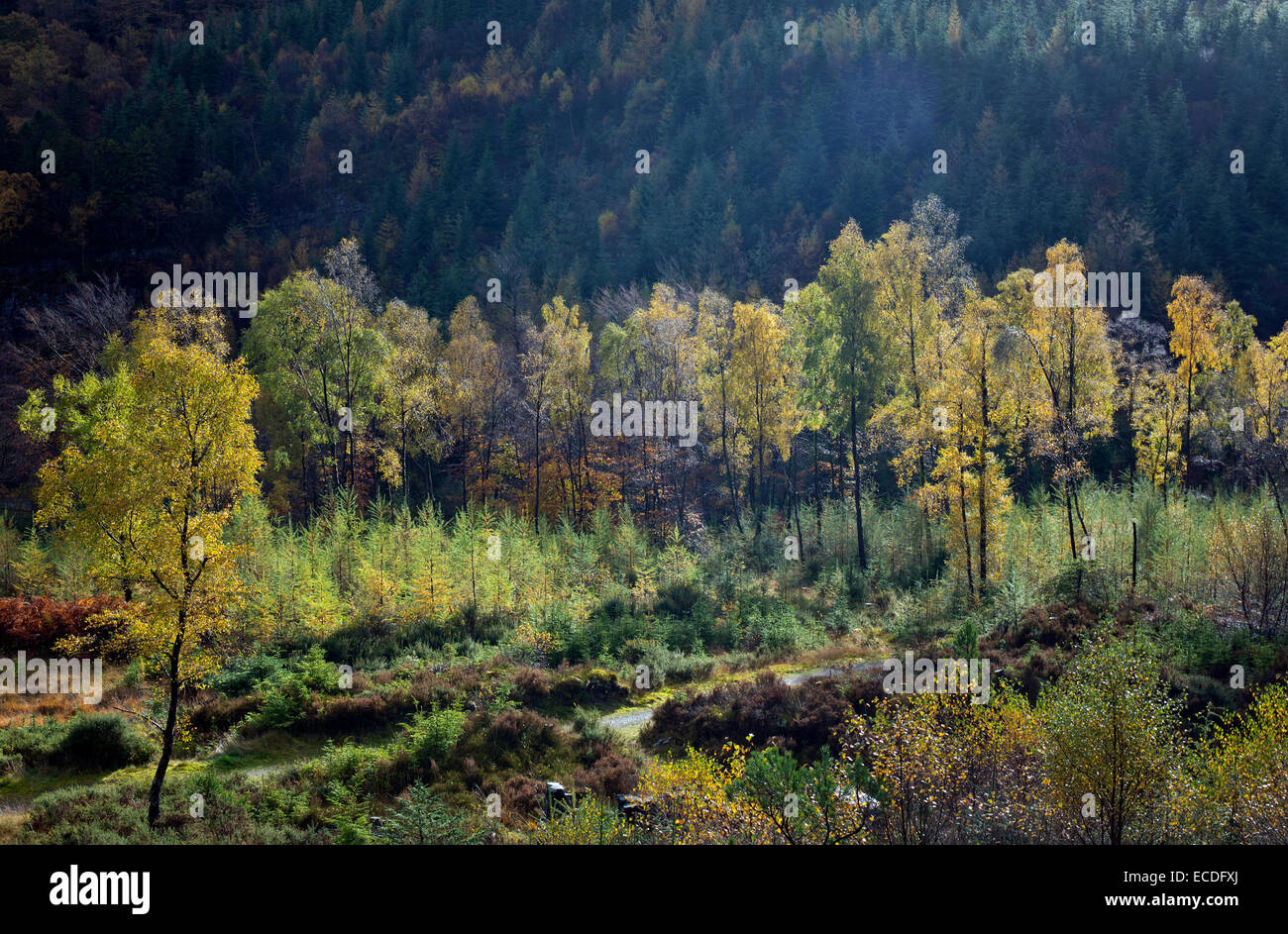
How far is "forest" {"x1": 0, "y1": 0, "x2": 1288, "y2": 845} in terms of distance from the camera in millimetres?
13086

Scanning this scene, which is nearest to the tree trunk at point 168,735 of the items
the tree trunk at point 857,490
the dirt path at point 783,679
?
the dirt path at point 783,679

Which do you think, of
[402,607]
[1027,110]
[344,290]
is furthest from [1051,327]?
[1027,110]

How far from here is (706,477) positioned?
168 ft

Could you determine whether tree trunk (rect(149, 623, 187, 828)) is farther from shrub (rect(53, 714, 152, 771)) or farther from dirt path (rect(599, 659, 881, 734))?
dirt path (rect(599, 659, 881, 734))

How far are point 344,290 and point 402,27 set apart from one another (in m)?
112

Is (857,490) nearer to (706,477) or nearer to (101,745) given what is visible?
(706,477)

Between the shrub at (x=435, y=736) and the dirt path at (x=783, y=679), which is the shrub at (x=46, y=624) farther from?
the dirt path at (x=783, y=679)

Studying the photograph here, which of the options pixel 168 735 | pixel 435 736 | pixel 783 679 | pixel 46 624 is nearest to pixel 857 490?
pixel 783 679

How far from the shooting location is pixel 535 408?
4159cm

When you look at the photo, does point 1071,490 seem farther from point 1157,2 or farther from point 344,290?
point 1157,2

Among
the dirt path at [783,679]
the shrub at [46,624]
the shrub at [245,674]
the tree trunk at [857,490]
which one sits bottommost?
the dirt path at [783,679]

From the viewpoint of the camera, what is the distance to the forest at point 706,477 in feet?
42.9

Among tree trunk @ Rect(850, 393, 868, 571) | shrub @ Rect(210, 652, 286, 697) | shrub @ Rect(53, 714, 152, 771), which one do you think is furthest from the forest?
tree trunk @ Rect(850, 393, 868, 571)
